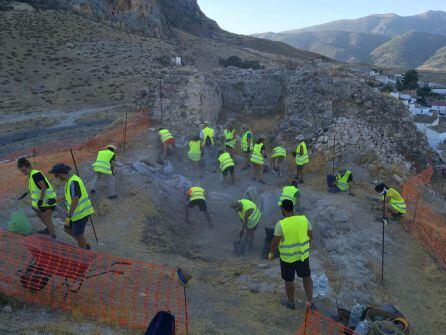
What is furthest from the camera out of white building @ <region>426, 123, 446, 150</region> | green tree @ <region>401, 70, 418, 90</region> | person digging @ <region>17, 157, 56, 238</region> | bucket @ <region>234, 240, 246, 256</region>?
green tree @ <region>401, 70, 418, 90</region>

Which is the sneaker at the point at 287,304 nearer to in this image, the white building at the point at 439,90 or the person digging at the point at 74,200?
the person digging at the point at 74,200

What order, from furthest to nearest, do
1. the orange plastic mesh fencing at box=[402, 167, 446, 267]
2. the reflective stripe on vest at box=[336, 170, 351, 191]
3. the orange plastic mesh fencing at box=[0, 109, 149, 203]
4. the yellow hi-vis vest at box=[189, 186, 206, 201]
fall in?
the reflective stripe on vest at box=[336, 170, 351, 191], the yellow hi-vis vest at box=[189, 186, 206, 201], the orange plastic mesh fencing at box=[0, 109, 149, 203], the orange plastic mesh fencing at box=[402, 167, 446, 267]

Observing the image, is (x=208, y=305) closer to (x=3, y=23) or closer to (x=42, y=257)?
(x=42, y=257)

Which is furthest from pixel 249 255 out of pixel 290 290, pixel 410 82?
pixel 410 82

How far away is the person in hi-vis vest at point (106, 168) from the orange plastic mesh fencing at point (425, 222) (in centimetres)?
761

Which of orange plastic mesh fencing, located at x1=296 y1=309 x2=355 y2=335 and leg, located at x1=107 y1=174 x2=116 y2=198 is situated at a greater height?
leg, located at x1=107 y1=174 x2=116 y2=198

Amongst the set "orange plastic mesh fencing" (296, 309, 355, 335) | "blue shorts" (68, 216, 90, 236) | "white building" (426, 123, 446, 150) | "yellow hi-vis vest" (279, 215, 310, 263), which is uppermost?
"yellow hi-vis vest" (279, 215, 310, 263)

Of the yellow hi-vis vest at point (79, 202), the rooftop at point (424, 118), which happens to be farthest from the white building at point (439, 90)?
the yellow hi-vis vest at point (79, 202)

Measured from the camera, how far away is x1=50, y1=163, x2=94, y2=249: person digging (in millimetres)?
6867

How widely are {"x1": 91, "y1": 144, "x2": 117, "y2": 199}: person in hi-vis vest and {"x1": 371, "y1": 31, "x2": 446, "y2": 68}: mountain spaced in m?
171

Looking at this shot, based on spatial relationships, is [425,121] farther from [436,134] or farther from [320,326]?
[320,326]

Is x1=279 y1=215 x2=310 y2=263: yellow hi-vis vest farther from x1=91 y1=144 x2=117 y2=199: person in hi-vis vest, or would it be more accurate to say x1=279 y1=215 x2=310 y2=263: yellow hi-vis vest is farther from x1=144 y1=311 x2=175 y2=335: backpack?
x1=91 y1=144 x2=117 y2=199: person in hi-vis vest

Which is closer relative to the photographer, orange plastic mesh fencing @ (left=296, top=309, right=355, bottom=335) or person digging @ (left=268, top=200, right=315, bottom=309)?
orange plastic mesh fencing @ (left=296, top=309, right=355, bottom=335)

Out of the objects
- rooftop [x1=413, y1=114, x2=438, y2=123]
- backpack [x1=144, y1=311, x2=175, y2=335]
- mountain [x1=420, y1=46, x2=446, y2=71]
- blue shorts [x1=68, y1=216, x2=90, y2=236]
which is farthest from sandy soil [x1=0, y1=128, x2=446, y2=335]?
mountain [x1=420, y1=46, x2=446, y2=71]
